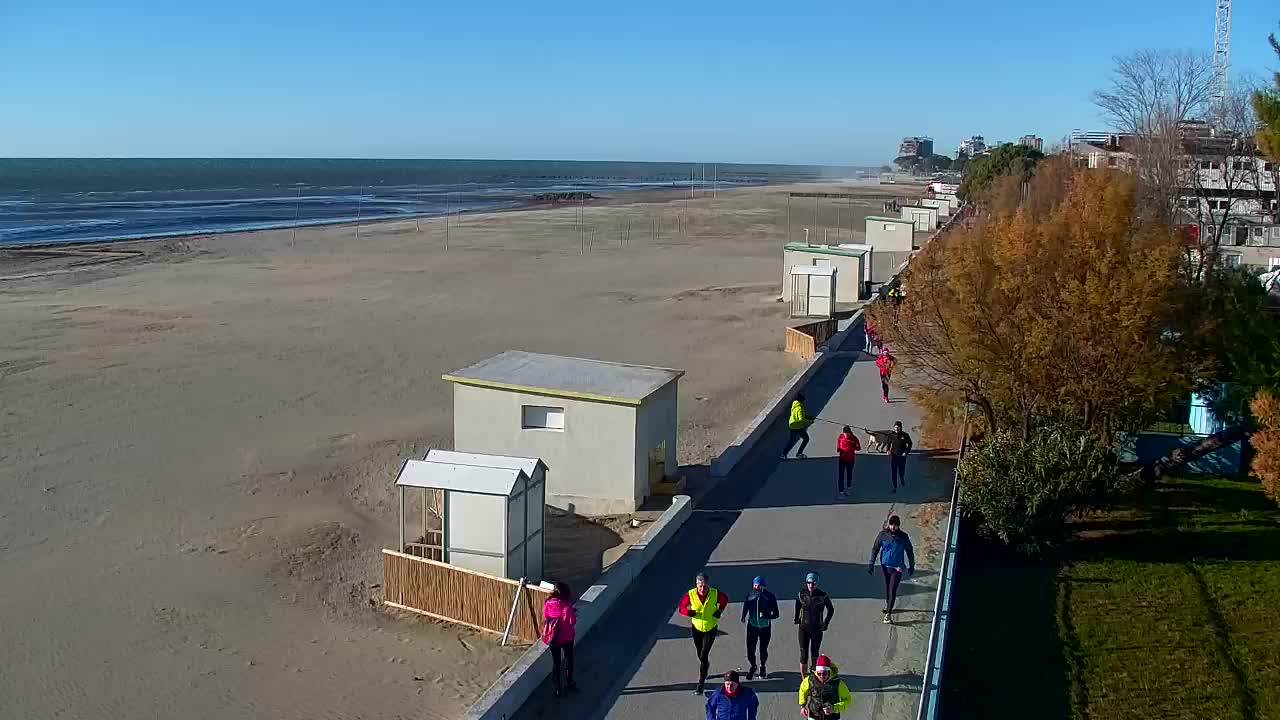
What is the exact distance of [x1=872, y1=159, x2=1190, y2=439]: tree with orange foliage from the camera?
51.4 feet

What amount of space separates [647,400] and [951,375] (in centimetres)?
482

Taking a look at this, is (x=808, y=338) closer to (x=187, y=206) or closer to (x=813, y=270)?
(x=813, y=270)

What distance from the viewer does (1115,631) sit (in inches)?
500

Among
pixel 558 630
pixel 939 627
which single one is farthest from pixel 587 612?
pixel 939 627

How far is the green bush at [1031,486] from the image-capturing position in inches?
575

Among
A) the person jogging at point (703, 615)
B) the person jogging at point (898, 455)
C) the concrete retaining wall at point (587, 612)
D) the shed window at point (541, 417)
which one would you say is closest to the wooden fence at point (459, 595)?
the concrete retaining wall at point (587, 612)

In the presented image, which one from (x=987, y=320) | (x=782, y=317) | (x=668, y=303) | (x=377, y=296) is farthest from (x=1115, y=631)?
(x=377, y=296)

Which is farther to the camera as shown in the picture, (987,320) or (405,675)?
(987,320)

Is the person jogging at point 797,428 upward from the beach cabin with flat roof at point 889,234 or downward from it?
downward

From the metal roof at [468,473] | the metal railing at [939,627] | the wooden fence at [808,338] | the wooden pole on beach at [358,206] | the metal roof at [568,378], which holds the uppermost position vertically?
the wooden pole on beach at [358,206]

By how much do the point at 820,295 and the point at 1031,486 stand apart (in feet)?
68.1

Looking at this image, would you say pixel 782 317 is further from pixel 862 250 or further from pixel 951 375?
pixel 951 375

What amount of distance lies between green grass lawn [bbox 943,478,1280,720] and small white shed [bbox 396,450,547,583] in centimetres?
475

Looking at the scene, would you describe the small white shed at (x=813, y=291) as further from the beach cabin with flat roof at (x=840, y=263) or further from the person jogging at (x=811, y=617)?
the person jogging at (x=811, y=617)
